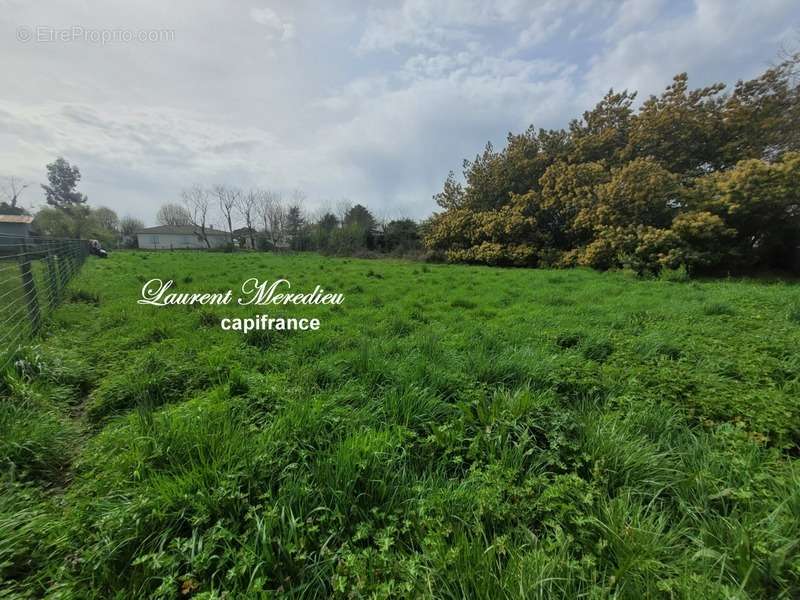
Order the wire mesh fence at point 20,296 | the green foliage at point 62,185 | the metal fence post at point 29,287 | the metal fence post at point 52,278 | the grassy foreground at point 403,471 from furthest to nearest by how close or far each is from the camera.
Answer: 1. the green foliage at point 62,185
2. the metal fence post at point 52,278
3. the metal fence post at point 29,287
4. the wire mesh fence at point 20,296
5. the grassy foreground at point 403,471

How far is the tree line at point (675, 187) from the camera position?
32.7ft

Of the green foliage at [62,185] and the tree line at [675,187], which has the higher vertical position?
the green foliage at [62,185]

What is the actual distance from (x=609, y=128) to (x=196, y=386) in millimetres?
19071

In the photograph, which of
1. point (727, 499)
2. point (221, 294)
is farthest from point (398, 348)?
point (221, 294)

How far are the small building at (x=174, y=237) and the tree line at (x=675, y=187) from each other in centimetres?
5002

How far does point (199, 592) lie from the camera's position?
4.02ft

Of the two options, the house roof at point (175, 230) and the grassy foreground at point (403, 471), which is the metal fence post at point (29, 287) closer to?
the grassy foreground at point (403, 471)

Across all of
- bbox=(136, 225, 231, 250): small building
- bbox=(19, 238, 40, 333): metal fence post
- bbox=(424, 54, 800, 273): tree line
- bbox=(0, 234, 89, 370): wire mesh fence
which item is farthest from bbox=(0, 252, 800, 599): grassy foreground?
bbox=(136, 225, 231, 250): small building

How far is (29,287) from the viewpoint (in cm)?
405

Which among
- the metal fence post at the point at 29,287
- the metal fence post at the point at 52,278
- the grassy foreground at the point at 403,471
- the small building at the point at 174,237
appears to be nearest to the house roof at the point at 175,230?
the small building at the point at 174,237

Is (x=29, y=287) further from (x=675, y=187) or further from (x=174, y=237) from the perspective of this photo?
(x=174, y=237)

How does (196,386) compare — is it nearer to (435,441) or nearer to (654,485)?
(435,441)

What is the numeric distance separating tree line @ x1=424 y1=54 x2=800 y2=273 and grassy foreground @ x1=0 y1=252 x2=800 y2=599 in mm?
9468

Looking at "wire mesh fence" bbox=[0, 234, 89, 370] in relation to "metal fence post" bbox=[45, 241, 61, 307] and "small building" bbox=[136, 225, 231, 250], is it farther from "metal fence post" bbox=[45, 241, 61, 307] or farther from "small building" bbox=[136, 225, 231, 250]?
"small building" bbox=[136, 225, 231, 250]
